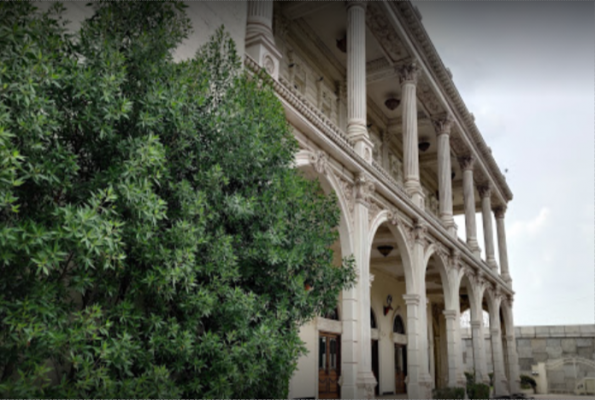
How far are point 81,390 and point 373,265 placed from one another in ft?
61.8

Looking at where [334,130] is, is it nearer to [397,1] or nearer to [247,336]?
[397,1]

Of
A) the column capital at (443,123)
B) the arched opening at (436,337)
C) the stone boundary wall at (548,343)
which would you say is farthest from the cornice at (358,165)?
the stone boundary wall at (548,343)

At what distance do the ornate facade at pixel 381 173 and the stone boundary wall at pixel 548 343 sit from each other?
8074 millimetres

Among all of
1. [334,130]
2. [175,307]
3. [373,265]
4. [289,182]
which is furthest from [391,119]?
[175,307]

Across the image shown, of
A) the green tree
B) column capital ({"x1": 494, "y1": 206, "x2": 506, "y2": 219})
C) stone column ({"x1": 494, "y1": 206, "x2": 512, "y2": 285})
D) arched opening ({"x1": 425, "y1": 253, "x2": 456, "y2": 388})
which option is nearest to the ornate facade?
arched opening ({"x1": 425, "y1": 253, "x2": 456, "y2": 388})

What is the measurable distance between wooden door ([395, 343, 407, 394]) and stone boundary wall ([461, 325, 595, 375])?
13.5 metres

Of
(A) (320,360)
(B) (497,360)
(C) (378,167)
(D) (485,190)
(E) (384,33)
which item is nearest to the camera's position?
(C) (378,167)

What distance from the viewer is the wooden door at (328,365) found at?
17.7 meters

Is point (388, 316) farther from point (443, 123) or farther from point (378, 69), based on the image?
point (378, 69)

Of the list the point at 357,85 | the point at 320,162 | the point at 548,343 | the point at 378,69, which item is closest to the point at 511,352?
the point at 548,343

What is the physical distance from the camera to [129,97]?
5.30m

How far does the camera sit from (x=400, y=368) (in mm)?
25266

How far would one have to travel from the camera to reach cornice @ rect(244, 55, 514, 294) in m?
10.6

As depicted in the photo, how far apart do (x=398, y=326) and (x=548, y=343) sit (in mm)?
17563
